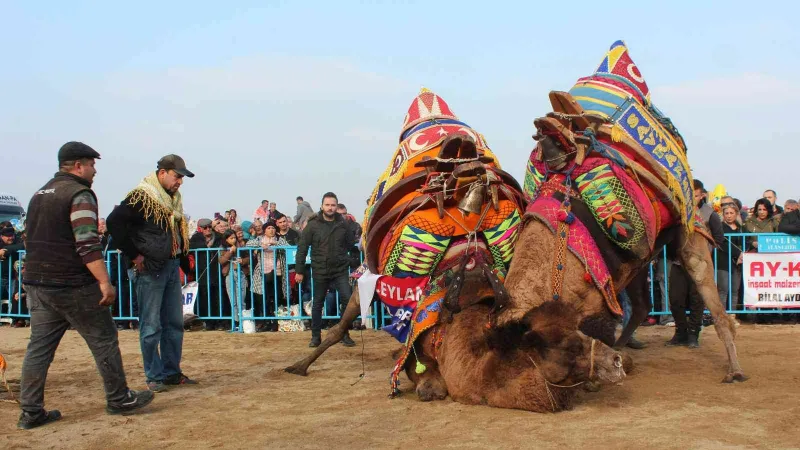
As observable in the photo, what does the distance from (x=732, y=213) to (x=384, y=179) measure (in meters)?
6.71

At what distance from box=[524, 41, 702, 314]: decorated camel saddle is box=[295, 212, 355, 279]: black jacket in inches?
168

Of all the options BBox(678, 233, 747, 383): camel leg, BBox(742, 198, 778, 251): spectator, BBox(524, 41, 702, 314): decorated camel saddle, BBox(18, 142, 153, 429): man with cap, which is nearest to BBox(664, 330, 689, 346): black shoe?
BBox(678, 233, 747, 383): camel leg

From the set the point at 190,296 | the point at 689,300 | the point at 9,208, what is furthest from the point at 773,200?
the point at 9,208

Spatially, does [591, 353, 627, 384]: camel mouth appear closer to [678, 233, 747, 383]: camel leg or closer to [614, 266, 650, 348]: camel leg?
[678, 233, 747, 383]: camel leg

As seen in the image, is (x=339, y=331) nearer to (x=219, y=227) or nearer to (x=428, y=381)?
(x=428, y=381)

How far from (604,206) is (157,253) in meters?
3.93

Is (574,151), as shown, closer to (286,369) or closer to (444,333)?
(444,333)

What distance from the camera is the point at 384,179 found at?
742 centimetres

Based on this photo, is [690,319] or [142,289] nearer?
[142,289]

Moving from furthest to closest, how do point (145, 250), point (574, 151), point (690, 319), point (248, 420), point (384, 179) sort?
point (690, 319), point (384, 179), point (145, 250), point (574, 151), point (248, 420)

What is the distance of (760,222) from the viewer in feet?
37.1

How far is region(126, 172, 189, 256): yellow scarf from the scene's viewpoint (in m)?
6.65

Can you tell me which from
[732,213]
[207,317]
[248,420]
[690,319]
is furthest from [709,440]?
[207,317]

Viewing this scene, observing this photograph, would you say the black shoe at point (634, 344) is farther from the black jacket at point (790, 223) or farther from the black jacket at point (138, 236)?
the black jacket at point (138, 236)
